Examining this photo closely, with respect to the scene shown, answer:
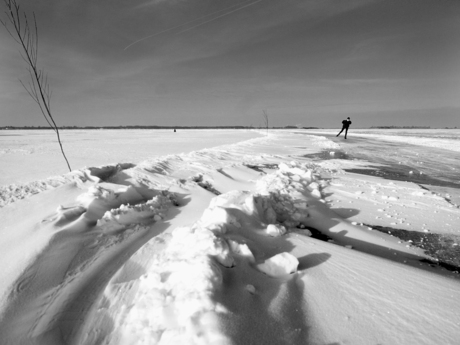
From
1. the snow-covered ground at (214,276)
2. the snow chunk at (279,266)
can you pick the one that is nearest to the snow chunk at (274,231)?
the snow-covered ground at (214,276)

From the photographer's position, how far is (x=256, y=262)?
1589 mm

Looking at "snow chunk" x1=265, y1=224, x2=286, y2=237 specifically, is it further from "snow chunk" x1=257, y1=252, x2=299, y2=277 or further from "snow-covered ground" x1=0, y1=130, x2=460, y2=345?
"snow chunk" x1=257, y1=252, x2=299, y2=277

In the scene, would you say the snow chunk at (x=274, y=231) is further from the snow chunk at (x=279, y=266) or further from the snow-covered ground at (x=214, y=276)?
the snow chunk at (x=279, y=266)

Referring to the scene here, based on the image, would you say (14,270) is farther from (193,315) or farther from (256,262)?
(256,262)

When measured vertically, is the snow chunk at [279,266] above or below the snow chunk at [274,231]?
above

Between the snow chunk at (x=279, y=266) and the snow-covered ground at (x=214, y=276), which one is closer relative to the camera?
the snow-covered ground at (x=214, y=276)

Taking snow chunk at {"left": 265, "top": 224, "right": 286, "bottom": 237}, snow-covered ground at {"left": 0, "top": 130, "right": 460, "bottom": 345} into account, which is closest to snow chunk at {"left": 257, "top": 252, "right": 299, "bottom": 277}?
snow-covered ground at {"left": 0, "top": 130, "right": 460, "bottom": 345}

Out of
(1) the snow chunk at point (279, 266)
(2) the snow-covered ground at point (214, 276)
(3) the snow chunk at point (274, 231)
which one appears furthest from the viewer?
(3) the snow chunk at point (274, 231)

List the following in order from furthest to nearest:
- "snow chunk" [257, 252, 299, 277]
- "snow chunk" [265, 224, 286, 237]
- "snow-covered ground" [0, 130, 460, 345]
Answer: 1. "snow chunk" [265, 224, 286, 237]
2. "snow chunk" [257, 252, 299, 277]
3. "snow-covered ground" [0, 130, 460, 345]

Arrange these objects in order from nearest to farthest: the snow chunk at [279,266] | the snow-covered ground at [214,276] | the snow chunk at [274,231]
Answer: the snow-covered ground at [214,276]
the snow chunk at [279,266]
the snow chunk at [274,231]

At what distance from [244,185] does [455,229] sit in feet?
8.82

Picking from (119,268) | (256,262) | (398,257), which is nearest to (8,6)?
(119,268)

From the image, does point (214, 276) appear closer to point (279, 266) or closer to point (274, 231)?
point (279, 266)

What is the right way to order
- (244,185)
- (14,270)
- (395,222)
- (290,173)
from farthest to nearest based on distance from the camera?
(290,173) < (244,185) < (395,222) < (14,270)
